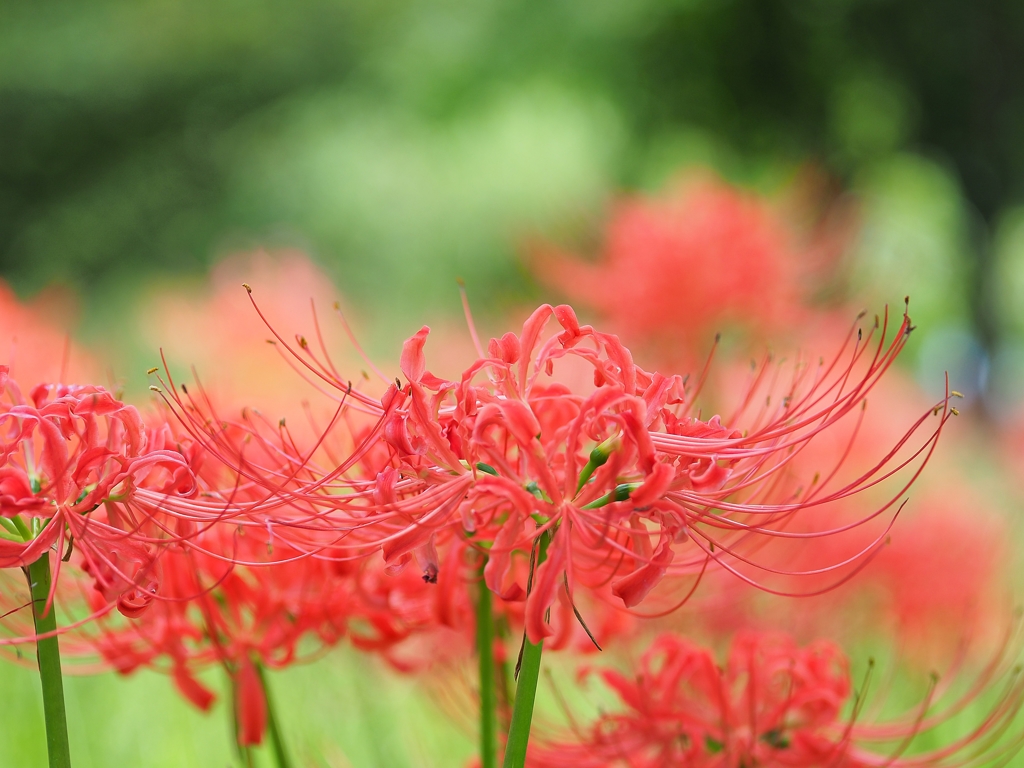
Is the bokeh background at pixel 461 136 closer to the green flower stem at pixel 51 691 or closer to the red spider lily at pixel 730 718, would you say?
the red spider lily at pixel 730 718

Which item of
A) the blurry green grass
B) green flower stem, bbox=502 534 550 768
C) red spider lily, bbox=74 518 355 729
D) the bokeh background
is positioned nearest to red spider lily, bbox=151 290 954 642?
green flower stem, bbox=502 534 550 768

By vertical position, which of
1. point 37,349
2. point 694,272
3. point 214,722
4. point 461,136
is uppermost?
point 461,136

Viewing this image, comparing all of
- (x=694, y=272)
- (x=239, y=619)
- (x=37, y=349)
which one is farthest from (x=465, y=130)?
(x=239, y=619)

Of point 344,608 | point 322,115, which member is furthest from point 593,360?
point 322,115

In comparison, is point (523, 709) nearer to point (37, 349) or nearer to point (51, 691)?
point (51, 691)

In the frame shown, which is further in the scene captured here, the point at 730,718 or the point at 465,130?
the point at 465,130

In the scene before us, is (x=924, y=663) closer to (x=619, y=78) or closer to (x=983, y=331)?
(x=983, y=331)
